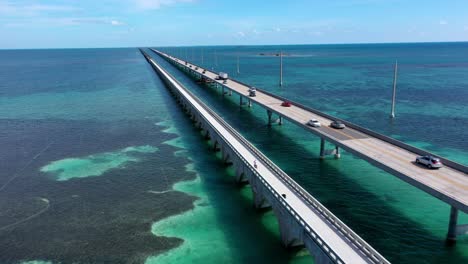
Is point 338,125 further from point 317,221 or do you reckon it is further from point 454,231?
point 317,221

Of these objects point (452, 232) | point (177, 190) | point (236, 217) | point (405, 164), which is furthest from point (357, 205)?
point (177, 190)

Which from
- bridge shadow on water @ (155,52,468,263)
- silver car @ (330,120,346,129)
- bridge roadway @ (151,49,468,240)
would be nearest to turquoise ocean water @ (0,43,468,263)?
bridge shadow on water @ (155,52,468,263)

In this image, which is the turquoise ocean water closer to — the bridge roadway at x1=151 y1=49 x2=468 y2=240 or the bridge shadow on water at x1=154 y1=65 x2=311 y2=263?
the bridge shadow on water at x1=154 y1=65 x2=311 y2=263

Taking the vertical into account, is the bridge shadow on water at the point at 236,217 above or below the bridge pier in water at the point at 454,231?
below

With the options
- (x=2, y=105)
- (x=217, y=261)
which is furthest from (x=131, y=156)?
(x=2, y=105)

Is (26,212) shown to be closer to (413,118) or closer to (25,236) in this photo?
(25,236)

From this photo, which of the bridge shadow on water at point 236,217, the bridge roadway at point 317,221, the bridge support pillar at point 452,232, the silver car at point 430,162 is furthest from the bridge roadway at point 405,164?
the bridge shadow on water at point 236,217

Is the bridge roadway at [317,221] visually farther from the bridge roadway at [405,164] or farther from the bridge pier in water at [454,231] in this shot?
the bridge pier in water at [454,231]
